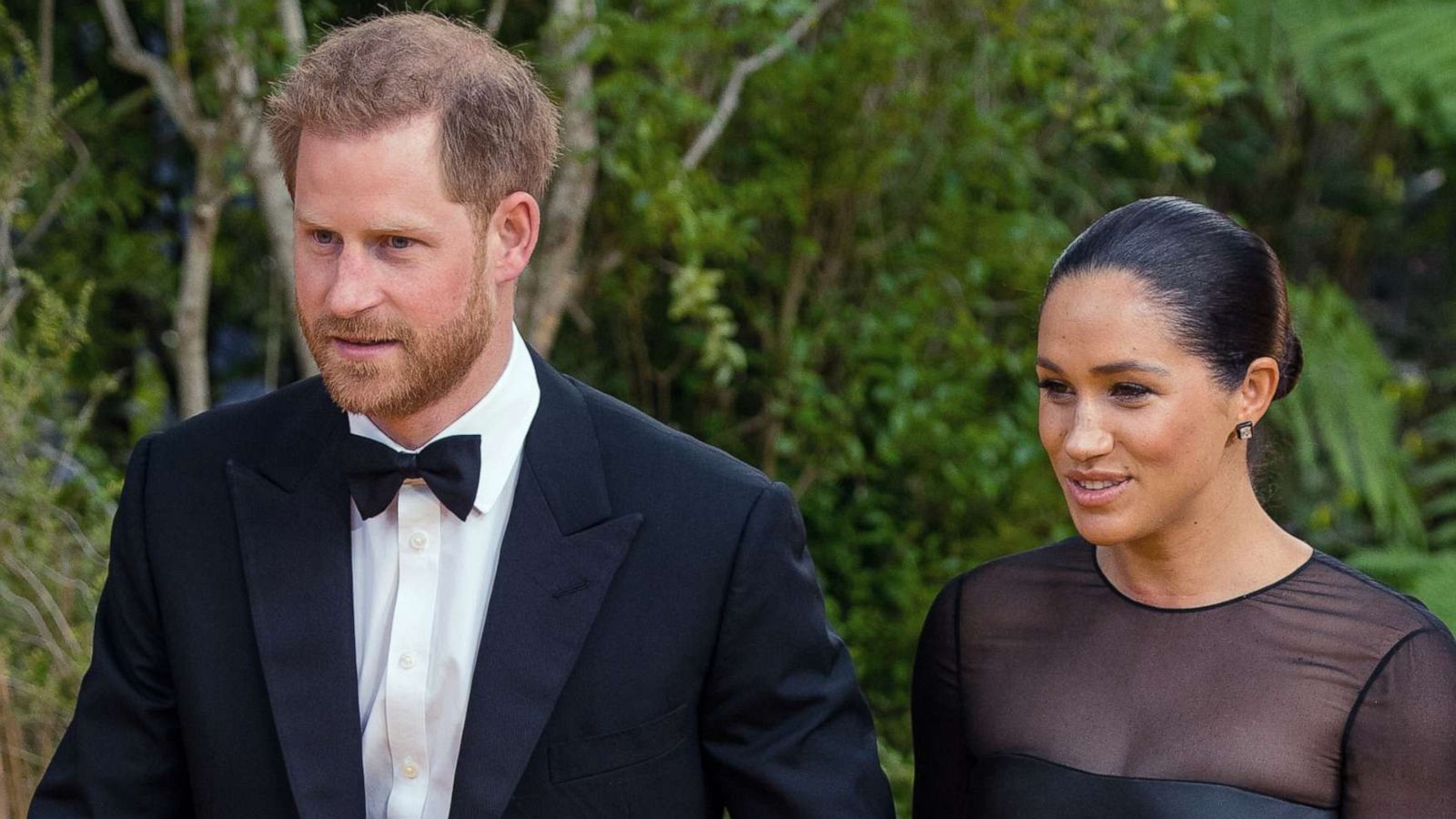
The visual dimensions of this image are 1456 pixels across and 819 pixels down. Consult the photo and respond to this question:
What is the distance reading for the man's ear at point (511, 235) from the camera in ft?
6.88

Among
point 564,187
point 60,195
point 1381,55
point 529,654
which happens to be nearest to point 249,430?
point 529,654

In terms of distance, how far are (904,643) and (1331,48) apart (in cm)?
238

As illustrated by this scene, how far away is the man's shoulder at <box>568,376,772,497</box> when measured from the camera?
222 cm

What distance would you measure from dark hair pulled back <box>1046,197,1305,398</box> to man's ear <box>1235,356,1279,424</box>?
0.01 meters

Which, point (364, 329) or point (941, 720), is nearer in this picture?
point (364, 329)

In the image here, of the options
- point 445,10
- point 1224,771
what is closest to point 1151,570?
point 1224,771

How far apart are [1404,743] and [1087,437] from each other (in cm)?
52

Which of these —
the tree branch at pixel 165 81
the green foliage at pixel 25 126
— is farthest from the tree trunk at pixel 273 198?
the green foliage at pixel 25 126

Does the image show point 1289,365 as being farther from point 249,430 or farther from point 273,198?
point 273,198

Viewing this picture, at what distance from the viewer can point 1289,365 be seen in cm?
225

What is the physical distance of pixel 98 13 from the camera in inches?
172

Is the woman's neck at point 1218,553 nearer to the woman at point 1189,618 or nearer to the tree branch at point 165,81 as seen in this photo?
the woman at point 1189,618

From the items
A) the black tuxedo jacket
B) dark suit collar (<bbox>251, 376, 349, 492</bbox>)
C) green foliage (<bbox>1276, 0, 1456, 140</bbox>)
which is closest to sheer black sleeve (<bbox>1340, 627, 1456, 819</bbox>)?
the black tuxedo jacket

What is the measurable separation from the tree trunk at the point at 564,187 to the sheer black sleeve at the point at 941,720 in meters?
1.71
